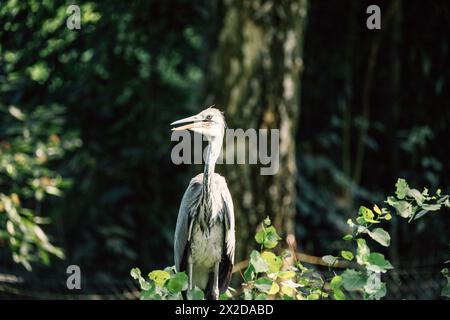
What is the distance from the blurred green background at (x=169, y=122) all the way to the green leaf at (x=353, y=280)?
472cm

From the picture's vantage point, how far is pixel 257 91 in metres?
5.58

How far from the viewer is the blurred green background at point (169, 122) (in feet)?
24.2

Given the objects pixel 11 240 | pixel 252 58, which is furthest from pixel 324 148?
pixel 11 240

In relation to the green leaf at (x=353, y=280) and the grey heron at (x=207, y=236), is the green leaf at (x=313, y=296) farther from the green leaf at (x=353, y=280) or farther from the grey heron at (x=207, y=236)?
the grey heron at (x=207, y=236)

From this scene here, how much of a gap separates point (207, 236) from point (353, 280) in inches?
52.6

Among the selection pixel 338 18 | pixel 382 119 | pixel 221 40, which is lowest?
pixel 382 119

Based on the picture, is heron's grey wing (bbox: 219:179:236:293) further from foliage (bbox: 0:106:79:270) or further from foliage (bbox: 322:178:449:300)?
foliage (bbox: 0:106:79:270)

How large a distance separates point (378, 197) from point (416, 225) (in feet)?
2.08

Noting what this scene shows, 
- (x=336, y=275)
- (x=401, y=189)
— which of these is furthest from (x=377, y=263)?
(x=401, y=189)

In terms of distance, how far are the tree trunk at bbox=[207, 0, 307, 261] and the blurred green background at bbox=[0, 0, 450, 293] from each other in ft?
5.39

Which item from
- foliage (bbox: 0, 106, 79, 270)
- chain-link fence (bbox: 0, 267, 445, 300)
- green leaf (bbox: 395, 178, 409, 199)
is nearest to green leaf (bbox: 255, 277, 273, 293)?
green leaf (bbox: 395, 178, 409, 199)

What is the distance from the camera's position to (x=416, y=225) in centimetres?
877

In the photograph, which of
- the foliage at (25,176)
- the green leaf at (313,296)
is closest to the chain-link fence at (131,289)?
the foliage at (25,176)
